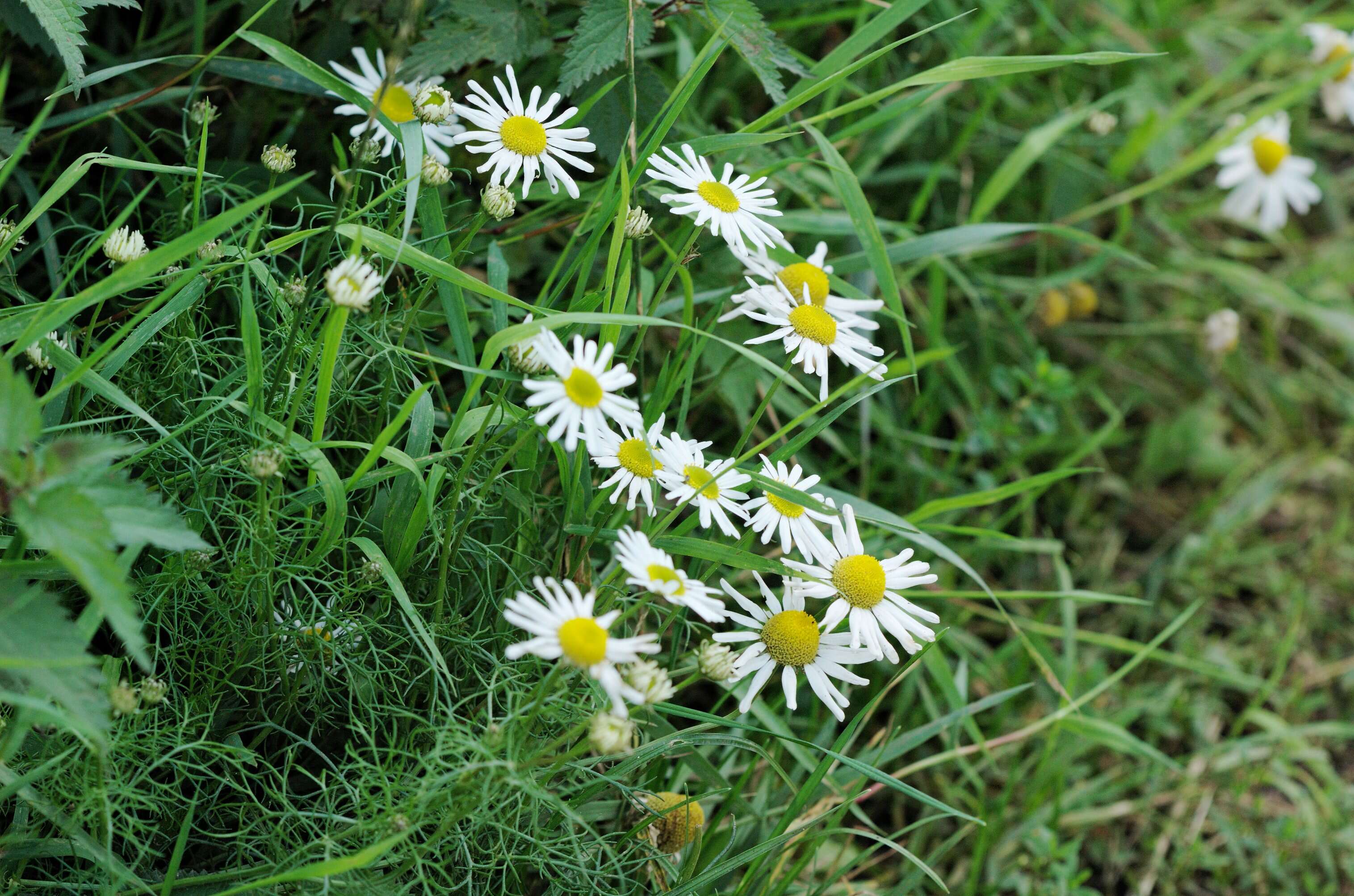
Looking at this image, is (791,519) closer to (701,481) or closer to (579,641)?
(701,481)

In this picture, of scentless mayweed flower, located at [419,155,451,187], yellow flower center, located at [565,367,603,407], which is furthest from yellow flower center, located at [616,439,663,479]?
scentless mayweed flower, located at [419,155,451,187]

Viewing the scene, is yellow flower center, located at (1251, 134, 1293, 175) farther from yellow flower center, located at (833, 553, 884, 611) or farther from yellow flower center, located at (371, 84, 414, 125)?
yellow flower center, located at (371, 84, 414, 125)

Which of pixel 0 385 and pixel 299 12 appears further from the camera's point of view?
pixel 299 12

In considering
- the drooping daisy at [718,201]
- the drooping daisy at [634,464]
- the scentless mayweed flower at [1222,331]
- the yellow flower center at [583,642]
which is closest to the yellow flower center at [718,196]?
the drooping daisy at [718,201]

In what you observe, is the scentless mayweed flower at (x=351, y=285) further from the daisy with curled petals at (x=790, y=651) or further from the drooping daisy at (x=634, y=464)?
the daisy with curled petals at (x=790, y=651)

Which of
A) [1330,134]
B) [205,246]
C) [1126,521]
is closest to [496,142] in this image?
[205,246]

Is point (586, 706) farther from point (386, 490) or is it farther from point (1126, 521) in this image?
point (1126, 521)

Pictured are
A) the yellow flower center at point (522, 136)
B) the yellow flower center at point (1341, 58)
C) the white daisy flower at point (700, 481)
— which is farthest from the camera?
the yellow flower center at point (1341, 58)
